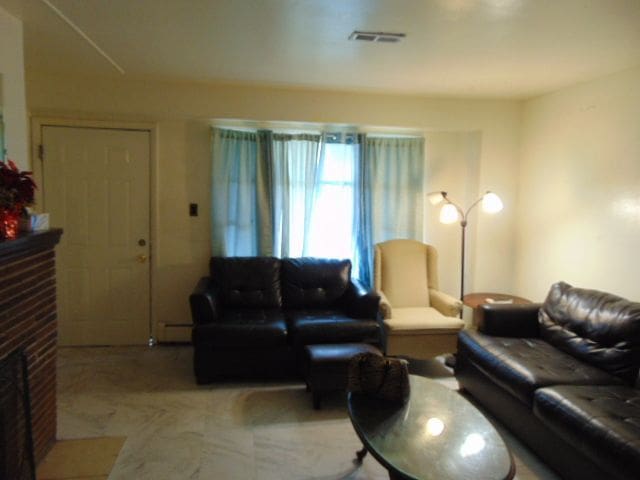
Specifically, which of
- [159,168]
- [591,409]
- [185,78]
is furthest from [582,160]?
[159,168]

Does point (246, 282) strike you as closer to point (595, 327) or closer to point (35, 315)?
point (35, 315)

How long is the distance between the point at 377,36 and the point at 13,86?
2.05 m

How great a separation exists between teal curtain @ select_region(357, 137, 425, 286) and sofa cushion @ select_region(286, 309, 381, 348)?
0.89 metres

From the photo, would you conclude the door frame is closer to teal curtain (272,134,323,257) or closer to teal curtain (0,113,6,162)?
teal curtain (272,134,323,257)

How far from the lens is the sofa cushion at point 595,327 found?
2.55 meters

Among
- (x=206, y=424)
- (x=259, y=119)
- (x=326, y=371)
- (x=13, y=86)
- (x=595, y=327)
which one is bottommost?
(x=206, y=424)

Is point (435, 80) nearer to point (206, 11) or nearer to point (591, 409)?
point (206, 11)

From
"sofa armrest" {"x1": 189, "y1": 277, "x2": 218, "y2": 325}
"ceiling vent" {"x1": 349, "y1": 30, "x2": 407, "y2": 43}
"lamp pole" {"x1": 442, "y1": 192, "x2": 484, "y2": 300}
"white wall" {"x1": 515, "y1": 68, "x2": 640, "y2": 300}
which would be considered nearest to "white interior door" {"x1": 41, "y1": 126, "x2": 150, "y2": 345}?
"sofa armrest" {"x1": 189, "y1": 277, "x2": 218, "y2": 325}

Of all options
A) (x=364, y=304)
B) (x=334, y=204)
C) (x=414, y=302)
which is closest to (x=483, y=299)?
(x=414, y=302)

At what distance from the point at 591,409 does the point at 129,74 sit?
3.79m

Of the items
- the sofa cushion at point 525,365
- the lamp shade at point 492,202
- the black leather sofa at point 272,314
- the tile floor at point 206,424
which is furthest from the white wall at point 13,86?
the lamp shade at point 492,202

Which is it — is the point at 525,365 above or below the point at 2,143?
below

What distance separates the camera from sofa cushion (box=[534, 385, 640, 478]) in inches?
71.4

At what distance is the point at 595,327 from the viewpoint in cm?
276
